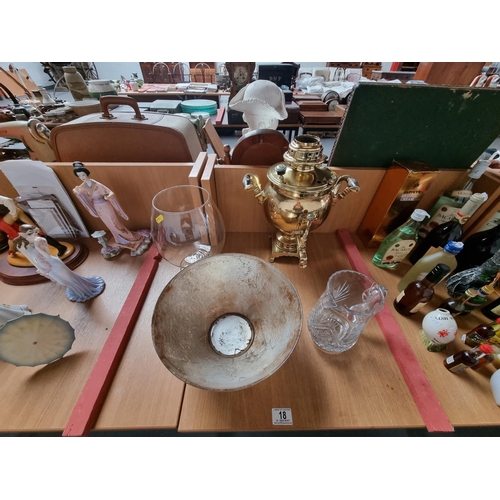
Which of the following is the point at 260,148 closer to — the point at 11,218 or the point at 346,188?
the point at 346,188

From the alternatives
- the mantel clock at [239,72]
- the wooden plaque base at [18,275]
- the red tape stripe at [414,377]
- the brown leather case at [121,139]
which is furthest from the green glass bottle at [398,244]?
the mantel clock at [239,72]

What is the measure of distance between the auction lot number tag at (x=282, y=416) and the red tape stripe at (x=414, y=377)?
0.79 ft

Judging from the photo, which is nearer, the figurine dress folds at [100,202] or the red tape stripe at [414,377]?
the red tape stripe at [414,377]

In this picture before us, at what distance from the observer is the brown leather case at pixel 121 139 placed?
2.08 feet

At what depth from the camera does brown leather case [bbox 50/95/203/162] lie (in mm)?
633

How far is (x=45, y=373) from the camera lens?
47cm

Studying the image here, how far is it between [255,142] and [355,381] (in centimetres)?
61

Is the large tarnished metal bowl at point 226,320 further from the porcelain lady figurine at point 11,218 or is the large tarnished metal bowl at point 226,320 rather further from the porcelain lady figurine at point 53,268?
the porcelain lady figurine at point 11,218

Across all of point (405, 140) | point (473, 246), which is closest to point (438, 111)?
point (405, 140)

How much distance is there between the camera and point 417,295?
0.54m

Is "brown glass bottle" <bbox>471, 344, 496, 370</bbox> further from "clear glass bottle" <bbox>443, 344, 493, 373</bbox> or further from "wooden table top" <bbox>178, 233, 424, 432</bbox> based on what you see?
"wooden table top" <bbox>178, 233, 424, 432</bbox>

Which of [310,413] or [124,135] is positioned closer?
[310,413]

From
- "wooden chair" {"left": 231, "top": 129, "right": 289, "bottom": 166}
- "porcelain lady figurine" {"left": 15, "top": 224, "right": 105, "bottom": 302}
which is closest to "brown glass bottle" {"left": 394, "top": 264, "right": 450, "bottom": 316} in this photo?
"wooden chair" {"left": 231, "top": 129, "right": 289, "bottom": 166}

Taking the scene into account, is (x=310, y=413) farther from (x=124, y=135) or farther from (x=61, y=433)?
(x=124, y=135)
